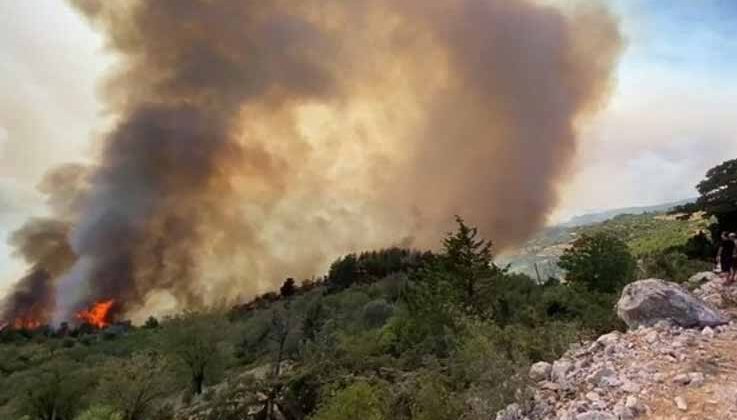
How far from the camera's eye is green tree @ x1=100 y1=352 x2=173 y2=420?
45219 millimetres

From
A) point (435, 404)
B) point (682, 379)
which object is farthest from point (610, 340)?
point (435, 404)

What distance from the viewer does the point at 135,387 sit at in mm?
45969

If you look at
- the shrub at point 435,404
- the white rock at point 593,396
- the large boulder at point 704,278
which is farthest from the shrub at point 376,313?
the white rock at point 593,396

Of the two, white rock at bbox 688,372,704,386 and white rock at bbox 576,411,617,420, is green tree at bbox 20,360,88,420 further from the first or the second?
white rock at bbox 688,372,704,386

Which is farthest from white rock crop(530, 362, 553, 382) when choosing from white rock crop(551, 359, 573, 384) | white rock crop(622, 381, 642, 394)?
white rock crop(622, 381, 642, 394)

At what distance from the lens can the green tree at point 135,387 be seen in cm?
4522

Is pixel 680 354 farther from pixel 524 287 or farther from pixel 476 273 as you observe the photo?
pixel 524 287

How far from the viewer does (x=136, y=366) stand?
159 feet

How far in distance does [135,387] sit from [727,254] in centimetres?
4182

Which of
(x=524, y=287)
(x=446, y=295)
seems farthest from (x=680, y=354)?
(x=524, y=287)

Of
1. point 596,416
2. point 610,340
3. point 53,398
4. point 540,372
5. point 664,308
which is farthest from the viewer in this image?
point 53,398

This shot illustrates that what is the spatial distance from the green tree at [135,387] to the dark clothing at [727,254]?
4048 cm

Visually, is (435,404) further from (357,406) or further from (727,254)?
(727,254)

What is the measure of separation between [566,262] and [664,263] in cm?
2385
